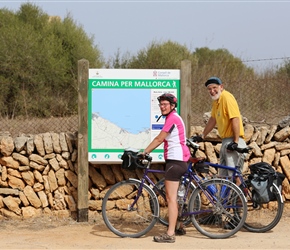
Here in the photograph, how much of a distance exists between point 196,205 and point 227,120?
46.1 inches

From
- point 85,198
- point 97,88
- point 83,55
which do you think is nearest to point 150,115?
point 97,88

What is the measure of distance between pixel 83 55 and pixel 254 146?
27.6 ft

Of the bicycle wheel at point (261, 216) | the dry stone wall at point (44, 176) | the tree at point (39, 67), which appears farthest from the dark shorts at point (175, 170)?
the tree at point (39, 67)

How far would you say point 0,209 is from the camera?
946 centimetres

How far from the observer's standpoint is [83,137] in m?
9.16

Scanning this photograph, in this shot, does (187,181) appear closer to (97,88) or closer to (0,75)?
(97,88)

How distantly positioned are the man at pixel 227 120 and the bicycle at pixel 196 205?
441mm

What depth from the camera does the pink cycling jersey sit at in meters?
7.91

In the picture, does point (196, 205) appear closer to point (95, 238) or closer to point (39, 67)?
point (95, 238)

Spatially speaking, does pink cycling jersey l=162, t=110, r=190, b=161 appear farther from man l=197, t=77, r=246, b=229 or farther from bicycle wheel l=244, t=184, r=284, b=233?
bicycle wheel l=244, t=184, r=284, b=233

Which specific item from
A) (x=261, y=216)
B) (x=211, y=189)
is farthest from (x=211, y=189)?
(x=261, y=216)

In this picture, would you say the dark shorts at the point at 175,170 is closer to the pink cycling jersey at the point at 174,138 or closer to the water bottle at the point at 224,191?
the pink cycling jersey at the point at 174,138

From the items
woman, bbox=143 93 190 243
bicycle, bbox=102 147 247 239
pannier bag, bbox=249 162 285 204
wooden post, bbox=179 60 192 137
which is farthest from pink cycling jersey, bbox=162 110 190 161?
wooden post, bbox=179 60 192 137

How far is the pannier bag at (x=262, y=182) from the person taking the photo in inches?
323
